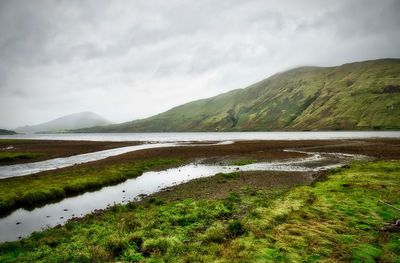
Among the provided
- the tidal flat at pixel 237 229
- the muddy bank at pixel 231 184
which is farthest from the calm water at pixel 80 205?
the muddy bank at pixel 231 184

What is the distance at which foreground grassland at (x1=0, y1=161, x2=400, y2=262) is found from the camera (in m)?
13.7

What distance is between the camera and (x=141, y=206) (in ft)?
83.9

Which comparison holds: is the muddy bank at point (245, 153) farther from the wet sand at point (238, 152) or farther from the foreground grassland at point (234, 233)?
the foreground grassland at point (234, 233)

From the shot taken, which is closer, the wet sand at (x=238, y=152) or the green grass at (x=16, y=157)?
the wet sand at (x=238, y=152)

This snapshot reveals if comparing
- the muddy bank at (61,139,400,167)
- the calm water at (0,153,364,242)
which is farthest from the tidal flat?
the muddy bank at (61,139,400,167)

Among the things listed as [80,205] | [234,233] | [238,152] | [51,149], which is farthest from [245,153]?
[51,149]

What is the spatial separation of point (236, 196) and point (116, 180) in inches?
825

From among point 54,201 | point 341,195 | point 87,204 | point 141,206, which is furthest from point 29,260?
point 341,195

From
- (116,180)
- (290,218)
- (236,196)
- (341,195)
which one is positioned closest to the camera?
(290,218)

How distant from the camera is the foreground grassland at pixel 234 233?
541 inches

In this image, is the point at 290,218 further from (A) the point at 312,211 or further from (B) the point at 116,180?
(B) the point at 116,180

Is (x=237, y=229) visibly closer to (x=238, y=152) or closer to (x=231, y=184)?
(x=231, y=184)

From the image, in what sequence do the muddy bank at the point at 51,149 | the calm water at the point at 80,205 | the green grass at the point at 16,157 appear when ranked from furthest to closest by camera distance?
the muddy bank at the point at 51,149 < the green grass at the point at 16,157 < the calm water at the point at 80,205

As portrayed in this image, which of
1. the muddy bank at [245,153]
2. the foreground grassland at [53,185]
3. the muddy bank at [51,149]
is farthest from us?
the muddy bank at [51,149]
